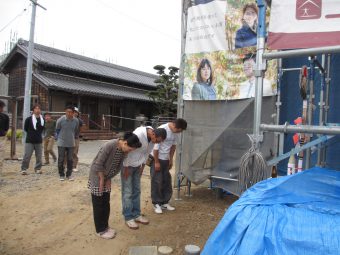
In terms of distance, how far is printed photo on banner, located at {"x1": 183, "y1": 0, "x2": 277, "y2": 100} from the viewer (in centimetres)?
467

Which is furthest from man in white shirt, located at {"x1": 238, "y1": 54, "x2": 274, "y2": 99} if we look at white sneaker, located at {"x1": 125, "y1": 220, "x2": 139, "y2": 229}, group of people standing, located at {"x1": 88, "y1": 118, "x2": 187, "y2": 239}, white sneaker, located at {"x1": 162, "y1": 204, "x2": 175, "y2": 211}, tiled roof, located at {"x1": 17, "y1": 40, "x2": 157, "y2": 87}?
tiled roof, located at {"x1": 17, "y1": 40, "x2": 157, "y2": 87}

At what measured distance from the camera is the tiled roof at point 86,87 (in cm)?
1619

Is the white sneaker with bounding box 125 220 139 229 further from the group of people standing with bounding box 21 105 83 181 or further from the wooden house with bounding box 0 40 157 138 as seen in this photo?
the wooden house with bounding box 0 40 157 138

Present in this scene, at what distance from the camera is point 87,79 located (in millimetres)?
19984

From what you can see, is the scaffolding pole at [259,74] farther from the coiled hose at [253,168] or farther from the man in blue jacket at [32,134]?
the man in blue jacket at [32,134]

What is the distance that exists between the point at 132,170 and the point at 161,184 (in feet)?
Answer: 2.77

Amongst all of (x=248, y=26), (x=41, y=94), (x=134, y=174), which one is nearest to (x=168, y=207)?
(x=134, y=174)

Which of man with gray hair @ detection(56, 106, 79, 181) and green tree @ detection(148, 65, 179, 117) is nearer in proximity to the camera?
man with gray hair @ detection(56, 106, 79, 181)

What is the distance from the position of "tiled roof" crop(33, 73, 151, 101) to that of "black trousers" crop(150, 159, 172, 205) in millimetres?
12316

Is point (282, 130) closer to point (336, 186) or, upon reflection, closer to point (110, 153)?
point (336, 186)

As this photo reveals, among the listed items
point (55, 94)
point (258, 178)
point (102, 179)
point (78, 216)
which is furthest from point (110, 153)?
point (55, 94)

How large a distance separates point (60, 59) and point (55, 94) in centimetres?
408

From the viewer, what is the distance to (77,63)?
2091 cm

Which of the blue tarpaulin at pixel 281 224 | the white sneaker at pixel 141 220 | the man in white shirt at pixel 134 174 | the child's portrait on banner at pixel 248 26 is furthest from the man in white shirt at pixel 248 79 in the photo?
the blue tarpaulin at pixel 281 224
